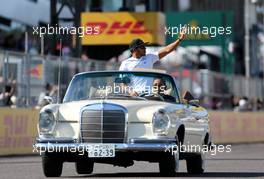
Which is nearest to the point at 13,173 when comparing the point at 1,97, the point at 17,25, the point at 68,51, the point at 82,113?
the point at 82,113

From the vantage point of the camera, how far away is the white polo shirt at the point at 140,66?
47.4ft

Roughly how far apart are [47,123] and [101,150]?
2.90ft

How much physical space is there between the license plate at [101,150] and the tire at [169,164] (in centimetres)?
72

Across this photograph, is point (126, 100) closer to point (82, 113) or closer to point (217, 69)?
point (82, 113)

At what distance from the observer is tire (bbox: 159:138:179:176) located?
13.4 meters

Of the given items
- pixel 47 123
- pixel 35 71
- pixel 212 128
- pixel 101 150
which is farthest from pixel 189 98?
pixel 212 128

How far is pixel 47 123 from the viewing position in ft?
44.7

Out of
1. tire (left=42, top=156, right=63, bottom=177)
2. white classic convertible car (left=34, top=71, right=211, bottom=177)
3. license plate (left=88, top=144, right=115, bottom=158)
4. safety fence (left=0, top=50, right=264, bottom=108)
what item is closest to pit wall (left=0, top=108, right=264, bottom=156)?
safety fence (left=0, top=50, right=264, bottom=108)

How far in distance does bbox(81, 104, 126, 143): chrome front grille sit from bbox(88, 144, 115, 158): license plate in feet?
0.44

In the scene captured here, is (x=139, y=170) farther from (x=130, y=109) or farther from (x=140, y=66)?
(x=130, y=109)

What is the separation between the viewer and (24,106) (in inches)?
978

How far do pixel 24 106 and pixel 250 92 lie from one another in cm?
1746

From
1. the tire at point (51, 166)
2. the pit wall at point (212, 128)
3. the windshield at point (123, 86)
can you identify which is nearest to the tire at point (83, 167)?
the tire at point (51, 166)

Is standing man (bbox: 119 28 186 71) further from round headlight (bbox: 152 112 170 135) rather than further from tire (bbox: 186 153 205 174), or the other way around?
round headlight (bbox: 152 112 170 135)
